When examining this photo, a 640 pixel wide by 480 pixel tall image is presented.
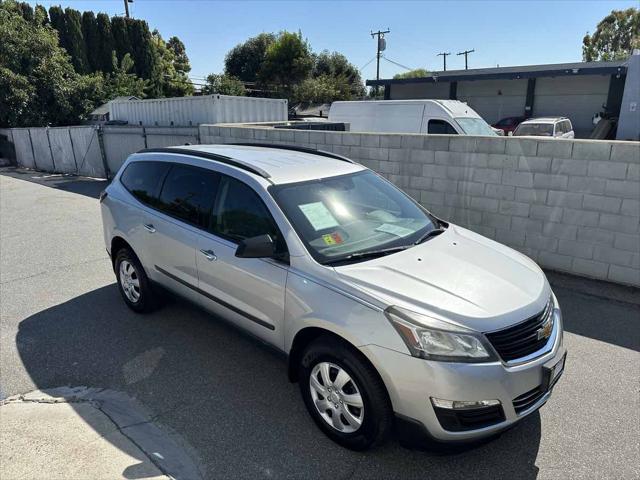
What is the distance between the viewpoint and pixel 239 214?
3375 mm

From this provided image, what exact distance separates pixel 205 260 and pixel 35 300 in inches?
113

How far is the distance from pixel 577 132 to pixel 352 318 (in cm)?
2974

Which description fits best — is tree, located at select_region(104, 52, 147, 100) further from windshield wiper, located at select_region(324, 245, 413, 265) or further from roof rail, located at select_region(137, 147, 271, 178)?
windshield wiper, located at select_region(324, 245, 413, 265)

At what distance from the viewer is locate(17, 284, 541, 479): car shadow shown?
2.62 metres

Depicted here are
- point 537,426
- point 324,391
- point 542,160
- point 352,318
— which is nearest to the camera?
point 352,318

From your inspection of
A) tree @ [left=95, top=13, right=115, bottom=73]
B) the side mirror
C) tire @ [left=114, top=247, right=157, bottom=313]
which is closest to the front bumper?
the side mirror

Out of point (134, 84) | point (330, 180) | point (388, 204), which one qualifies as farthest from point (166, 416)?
point (134, 84)

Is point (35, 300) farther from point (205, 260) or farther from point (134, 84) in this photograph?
point (134, 84)

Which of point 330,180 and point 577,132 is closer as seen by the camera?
point 330,180

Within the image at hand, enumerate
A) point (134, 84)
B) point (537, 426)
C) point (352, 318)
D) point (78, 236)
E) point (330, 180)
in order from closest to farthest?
point (352, 318) → point (537, 426) → point (330, 180) → point (78, 236) → point (134, 84)

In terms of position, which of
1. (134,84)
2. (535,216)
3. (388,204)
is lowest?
(535,216)

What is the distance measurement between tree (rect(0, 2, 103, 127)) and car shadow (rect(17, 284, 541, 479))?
60.0 ft

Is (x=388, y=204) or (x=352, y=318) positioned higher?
(x=388, y=204)

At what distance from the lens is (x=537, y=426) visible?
2951 mm
